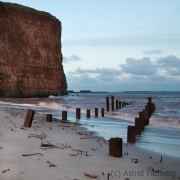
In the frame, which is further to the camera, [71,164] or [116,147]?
[116,147]

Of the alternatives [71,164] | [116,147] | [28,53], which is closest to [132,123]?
[116,147]

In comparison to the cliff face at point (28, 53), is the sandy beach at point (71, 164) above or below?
below

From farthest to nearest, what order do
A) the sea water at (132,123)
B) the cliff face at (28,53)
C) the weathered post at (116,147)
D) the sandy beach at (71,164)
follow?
1. the cliff face at (28,53)
2. the sea water at (132,123)
3. the weathered post at (116,147)
4. the sandy beach at (71,164)

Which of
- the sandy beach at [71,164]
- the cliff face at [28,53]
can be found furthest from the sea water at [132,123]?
the cliff face at [28,53]

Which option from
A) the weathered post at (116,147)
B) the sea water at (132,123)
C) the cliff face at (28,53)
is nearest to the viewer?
the weathered post at (116,147)

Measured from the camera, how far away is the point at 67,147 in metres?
4.75

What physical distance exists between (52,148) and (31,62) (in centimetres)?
4589

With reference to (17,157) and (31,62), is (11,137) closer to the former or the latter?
(17,157)

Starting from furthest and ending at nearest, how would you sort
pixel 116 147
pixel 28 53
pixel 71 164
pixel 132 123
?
pixel 28 53 < pixel 132 123 < pixel 116 147 < pixel 71 164

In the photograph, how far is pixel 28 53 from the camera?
48250 millimetres

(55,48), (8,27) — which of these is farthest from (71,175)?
(55,48)

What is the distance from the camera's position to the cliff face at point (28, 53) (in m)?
45.0

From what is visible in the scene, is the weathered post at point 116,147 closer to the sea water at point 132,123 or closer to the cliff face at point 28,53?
the sea water at point 132,123

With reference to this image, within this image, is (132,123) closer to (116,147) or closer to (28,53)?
(116,147)
